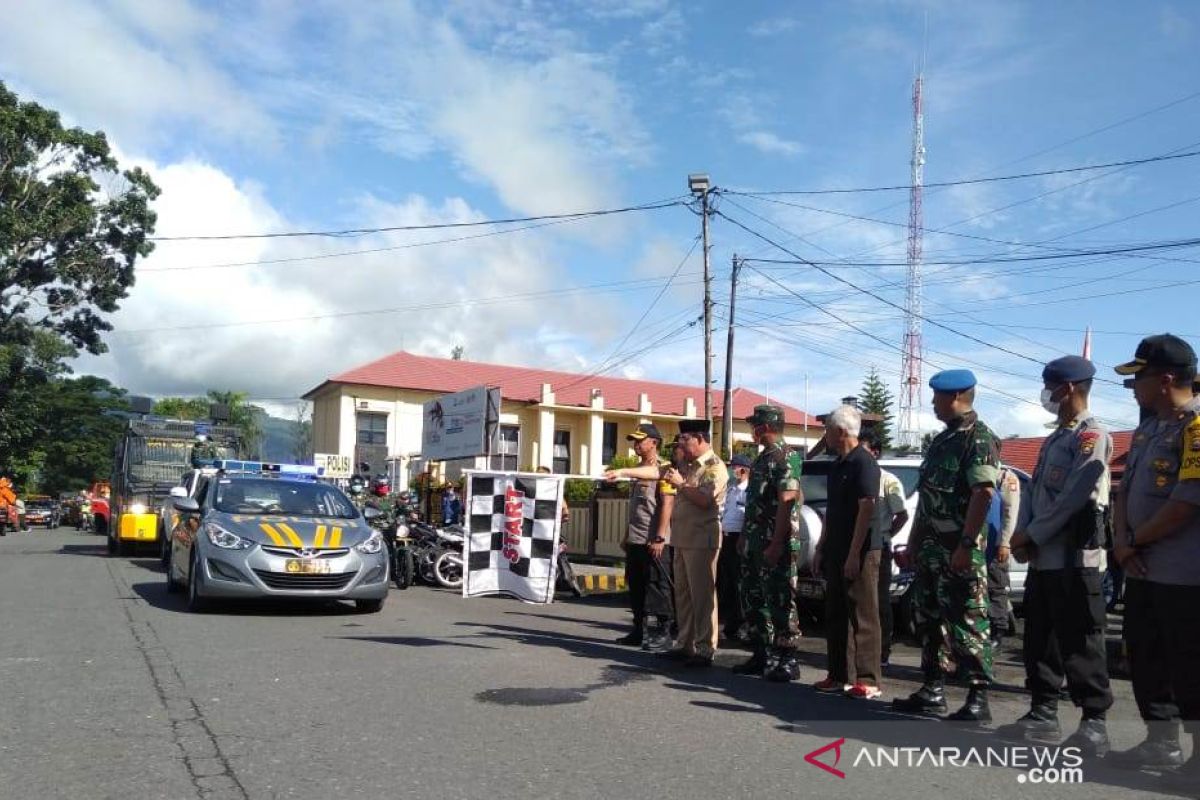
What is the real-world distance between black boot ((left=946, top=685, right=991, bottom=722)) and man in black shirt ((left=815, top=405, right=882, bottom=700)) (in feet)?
2.40

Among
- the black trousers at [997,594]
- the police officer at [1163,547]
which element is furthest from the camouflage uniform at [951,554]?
the black trousers at [997,594]

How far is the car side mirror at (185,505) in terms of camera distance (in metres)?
11.0

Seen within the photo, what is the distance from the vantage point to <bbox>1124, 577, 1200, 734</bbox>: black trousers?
449cm

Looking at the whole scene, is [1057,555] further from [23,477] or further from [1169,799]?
[23,477]

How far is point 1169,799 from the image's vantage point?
4461 mm

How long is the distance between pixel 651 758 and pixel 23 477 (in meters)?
73.7

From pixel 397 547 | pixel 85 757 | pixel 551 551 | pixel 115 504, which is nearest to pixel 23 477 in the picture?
pixel 115 504

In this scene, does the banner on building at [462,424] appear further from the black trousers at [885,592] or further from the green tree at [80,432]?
the green tree at [80,432]

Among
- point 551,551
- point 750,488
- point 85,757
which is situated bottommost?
point 85,757

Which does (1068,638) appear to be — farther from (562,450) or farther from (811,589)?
(562,450)

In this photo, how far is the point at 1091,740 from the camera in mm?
5242

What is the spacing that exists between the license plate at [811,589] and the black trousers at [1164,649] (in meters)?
4.41

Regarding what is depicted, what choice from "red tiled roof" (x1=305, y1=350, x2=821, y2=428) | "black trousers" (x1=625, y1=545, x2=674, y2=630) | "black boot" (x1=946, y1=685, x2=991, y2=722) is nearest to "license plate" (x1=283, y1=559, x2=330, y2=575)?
A: "black trousers" (x1=625, y1=545, x2=674, y2=630)

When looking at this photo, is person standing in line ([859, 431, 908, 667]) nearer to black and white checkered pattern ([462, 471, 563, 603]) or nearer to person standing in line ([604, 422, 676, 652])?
person standing in line ([604, 422, 676, 652])
